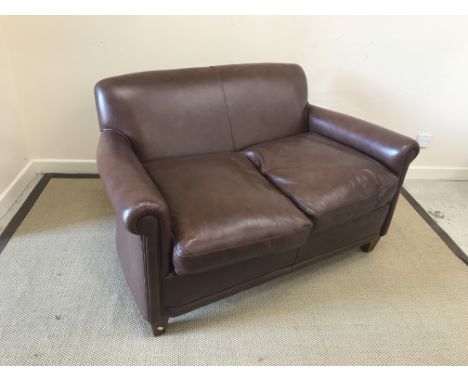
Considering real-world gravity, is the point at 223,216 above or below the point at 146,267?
above

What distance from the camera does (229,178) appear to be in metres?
1.44

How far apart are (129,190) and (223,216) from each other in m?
0.33

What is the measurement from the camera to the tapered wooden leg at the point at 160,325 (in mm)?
1269

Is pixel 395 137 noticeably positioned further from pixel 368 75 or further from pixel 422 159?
pixel 422 159

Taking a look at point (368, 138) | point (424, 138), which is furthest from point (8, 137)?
point (424, 138)

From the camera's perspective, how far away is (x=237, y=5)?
1.90 m

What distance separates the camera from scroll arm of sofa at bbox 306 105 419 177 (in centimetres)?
155

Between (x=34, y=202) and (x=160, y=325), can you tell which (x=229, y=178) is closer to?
(x=160, y=325)

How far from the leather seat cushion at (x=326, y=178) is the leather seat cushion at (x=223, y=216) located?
0.23 ft

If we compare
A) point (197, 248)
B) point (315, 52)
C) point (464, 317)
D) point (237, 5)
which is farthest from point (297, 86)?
point (464, 317)

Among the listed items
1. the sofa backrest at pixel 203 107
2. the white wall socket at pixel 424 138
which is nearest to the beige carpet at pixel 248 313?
the sofa backrest at pixel 203 107

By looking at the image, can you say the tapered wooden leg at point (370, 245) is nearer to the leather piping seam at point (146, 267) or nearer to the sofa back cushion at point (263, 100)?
the sofa back cushion at point (263, 100)

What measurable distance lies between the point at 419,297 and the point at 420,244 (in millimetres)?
411

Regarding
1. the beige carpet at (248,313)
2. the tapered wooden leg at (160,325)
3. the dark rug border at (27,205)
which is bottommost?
the beige carpet at (248,313)
